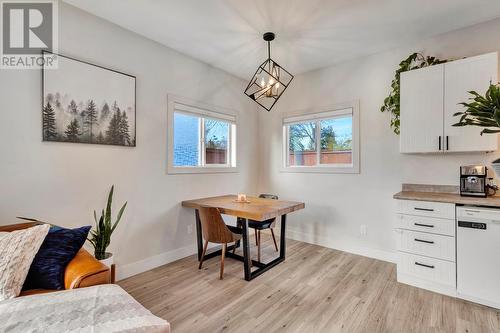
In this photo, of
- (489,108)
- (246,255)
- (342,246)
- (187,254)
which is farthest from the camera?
(342,246)

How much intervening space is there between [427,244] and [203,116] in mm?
3162

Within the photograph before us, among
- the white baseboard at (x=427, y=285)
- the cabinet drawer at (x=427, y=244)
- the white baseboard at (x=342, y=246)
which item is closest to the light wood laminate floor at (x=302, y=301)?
the white baseboard at (x=427, y=285)

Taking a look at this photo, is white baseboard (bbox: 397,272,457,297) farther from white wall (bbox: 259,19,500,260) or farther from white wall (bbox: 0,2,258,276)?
white wall (bbox: 0,2,258,276)

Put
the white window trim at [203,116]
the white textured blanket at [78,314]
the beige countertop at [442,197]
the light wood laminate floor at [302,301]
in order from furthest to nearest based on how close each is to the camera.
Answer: the white window trim at [203,116] < the beige countertop at [442,197] < the light wood laminate floor at [302,301] < the white textured blanket at [78,314]

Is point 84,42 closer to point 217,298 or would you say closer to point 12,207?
point 12,207

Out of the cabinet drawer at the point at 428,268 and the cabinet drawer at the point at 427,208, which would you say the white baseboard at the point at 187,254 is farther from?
the cabinet drawer at the point at 427,208

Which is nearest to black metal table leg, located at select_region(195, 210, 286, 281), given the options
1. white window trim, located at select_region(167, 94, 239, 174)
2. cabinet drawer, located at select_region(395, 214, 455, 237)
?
white window trim, located at select_region(167, 94, 239, 174)

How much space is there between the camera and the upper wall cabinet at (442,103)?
2.39 metres

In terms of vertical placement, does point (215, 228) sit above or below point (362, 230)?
above

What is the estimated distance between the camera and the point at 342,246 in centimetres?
361

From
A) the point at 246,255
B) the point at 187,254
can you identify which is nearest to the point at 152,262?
the point at 187,254

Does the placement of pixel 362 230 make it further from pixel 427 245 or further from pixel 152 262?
pixel 152 262

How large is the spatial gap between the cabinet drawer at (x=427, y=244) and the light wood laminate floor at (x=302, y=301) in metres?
0.38

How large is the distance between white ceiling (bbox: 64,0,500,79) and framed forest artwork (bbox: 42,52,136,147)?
0.61 m
